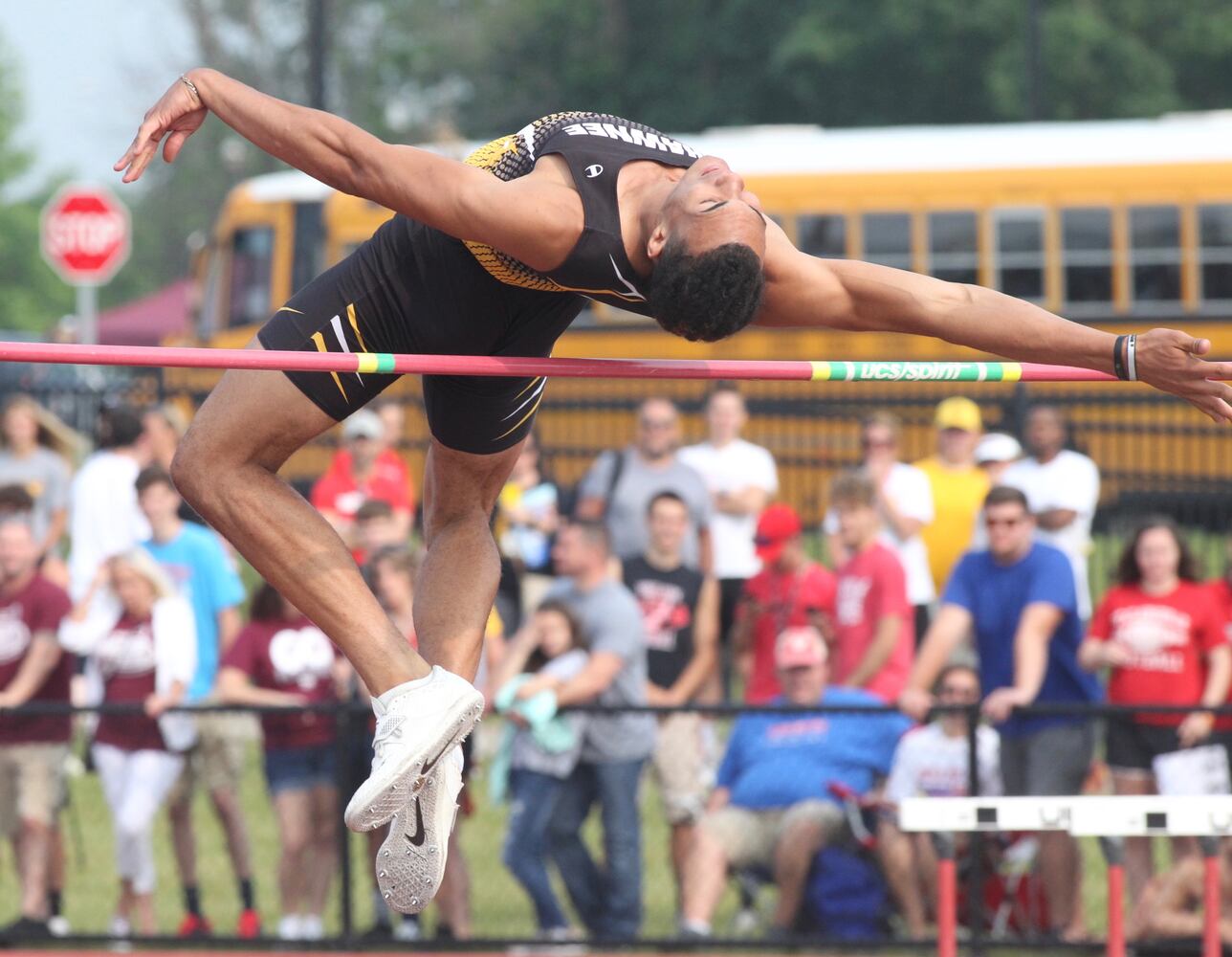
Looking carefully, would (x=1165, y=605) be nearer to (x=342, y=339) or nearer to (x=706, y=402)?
(x=706, y=402)

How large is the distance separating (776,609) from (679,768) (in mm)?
1004

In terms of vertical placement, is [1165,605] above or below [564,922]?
above

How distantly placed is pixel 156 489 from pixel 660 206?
473 centimetres

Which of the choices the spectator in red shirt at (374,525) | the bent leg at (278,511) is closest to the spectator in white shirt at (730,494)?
the spectator in red shirt at (374,525)

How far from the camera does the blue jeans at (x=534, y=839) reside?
8250 millimetres

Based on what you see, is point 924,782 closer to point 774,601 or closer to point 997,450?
point 774,601

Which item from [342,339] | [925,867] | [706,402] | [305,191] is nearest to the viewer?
[342,339]

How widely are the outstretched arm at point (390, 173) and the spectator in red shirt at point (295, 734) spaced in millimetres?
3964

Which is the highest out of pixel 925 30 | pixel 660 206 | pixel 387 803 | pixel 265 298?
pixel 925 30

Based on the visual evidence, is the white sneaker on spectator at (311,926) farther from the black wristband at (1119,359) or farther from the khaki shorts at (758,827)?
the black wristband at (1119,359)

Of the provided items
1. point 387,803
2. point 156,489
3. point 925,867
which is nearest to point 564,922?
point 925,867

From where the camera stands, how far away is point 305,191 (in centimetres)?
1639

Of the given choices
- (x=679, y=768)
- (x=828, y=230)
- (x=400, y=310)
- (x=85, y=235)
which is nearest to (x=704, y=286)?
(x=400, y=310)

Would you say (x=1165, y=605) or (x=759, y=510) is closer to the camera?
(x=1165, y=605)
